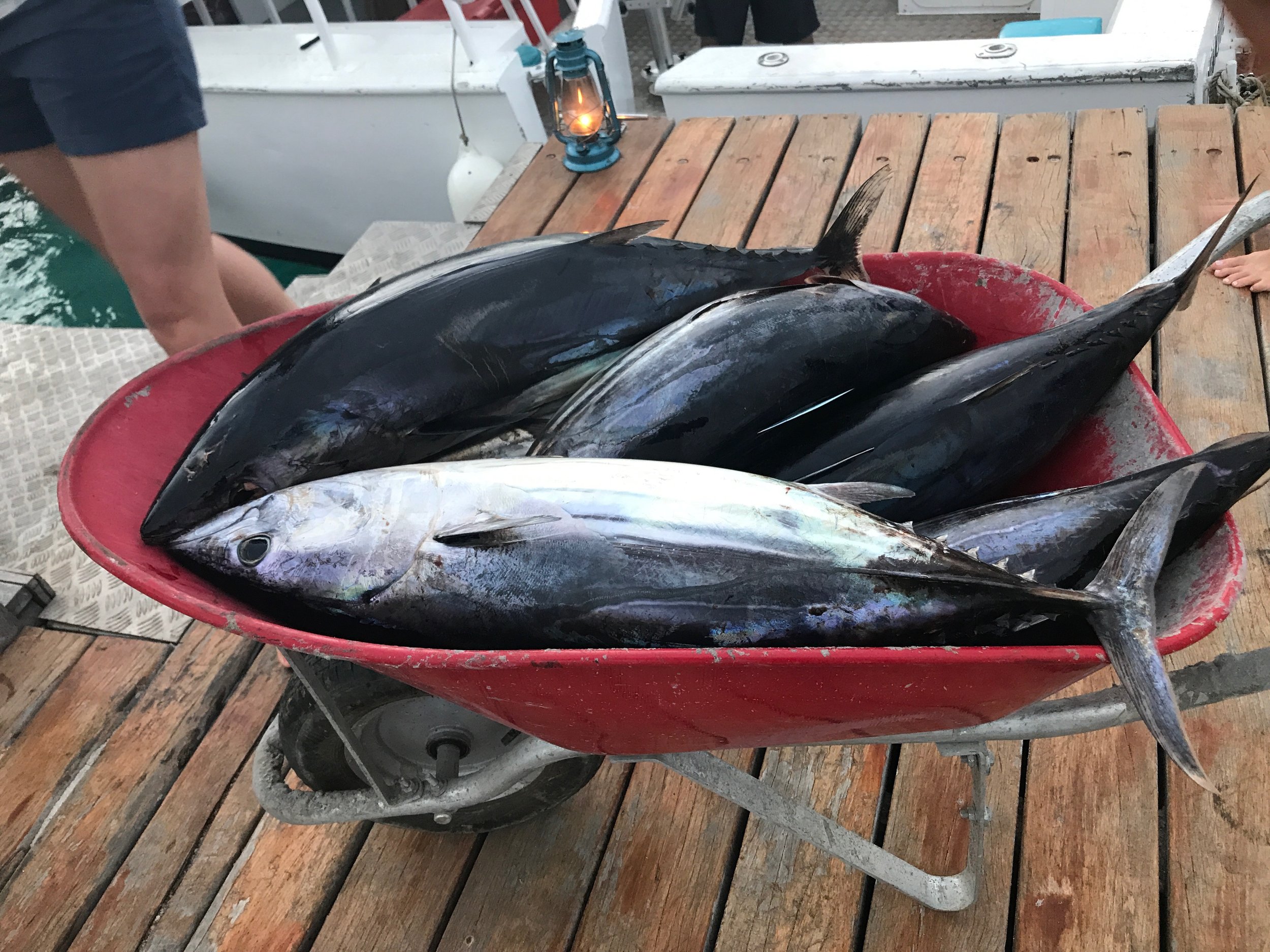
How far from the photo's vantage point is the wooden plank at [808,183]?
302cm

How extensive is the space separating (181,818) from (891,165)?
2.74 meters

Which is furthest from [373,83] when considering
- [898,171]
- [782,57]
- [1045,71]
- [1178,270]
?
[1178,270]

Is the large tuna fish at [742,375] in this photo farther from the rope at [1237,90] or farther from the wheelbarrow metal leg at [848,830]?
the rope at [1237,90]

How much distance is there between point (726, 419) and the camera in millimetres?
1172

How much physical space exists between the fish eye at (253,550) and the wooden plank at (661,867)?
1.02m

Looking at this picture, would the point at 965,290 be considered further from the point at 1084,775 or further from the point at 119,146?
the point at 119,146

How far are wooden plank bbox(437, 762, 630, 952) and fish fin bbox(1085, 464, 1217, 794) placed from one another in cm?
115

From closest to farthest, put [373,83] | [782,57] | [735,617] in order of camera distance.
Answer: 1. [735,617]
2. [782,57]
3. [373,83]

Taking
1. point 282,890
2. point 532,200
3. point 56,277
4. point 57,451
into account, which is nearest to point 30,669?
point 282,890

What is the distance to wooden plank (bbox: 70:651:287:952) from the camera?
5.56 feet

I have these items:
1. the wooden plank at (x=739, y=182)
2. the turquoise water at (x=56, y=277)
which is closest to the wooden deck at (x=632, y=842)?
the wooden plank at (x=739, y=182)

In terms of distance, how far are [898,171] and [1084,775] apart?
2.28 m

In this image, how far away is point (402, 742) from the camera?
5.07 ft

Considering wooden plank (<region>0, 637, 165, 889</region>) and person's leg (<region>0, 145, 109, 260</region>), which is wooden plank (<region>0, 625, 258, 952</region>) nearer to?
wooden plank (<region>0, 637, 165, 889</region>)
